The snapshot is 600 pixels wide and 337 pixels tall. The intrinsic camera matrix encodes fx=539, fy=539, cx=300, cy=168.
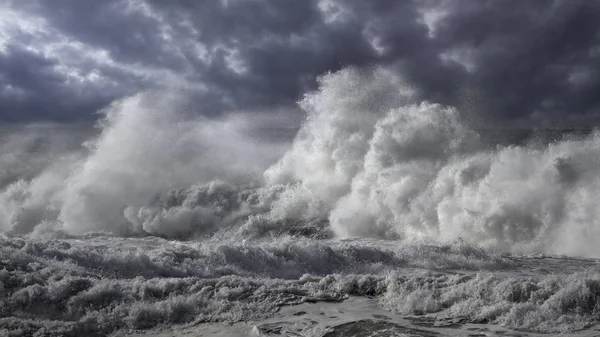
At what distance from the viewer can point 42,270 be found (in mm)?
8242

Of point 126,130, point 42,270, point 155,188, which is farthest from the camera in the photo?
point 126,130

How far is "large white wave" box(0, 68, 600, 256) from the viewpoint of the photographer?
13.9 meters

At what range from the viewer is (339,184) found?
18.4 meters

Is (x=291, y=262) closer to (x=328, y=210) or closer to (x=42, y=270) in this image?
(x=42, y=270)

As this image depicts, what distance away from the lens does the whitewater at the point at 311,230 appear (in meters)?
6.95

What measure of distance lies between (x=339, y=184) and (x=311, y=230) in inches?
100

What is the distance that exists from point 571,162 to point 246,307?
36.6 ft

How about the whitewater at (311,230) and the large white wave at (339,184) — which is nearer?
the whitewater at (311,230)

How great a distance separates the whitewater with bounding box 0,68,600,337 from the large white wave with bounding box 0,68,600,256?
0.20 feet

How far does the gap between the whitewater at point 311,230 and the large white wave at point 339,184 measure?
61 mm

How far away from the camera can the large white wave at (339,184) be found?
13922mm

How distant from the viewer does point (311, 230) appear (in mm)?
16438

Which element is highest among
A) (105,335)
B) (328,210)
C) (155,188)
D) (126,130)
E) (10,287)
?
(126,130)

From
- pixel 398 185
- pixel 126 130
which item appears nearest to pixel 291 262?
pixel 398 185
